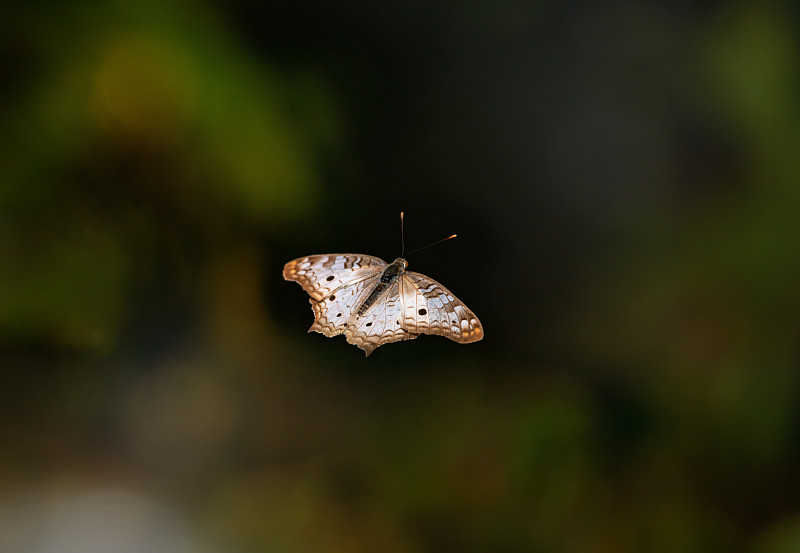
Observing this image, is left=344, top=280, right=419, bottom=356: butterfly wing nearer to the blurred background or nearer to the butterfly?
the butterfly

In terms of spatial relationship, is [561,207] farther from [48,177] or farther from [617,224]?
[48,177]

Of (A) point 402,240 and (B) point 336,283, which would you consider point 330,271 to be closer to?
(B) point 336,283

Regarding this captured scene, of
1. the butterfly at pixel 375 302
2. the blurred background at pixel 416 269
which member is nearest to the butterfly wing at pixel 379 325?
the butterfly at pixel 375 302

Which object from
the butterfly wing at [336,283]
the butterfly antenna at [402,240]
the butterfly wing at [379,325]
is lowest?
the butterfly wing at [379,325]

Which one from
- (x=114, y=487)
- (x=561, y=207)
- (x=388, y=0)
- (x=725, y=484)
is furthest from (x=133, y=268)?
(x=725, y=484)

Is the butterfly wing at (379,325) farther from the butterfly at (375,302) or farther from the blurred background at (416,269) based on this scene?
the blurred background at (416,269)

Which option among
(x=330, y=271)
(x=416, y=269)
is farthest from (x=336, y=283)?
(x=416, y=269)

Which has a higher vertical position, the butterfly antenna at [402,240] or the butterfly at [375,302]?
the butterfly antenna at [402,240]

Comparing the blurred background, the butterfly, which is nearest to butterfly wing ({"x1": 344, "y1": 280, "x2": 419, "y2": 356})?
the butterfly
